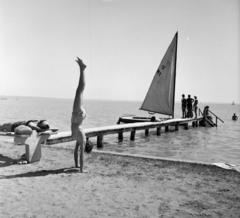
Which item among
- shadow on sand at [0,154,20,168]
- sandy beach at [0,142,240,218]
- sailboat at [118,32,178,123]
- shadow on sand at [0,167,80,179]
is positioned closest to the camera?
sandy beach at [0,142,240,218]

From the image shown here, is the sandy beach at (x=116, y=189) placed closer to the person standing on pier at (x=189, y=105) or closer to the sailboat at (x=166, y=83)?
the sailboat at (x=166, y=83)

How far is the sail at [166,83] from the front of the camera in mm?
22812

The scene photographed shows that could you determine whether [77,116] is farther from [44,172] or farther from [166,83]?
[166,83]

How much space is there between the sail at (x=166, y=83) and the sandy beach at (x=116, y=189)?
15.3 m

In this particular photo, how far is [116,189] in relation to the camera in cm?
539

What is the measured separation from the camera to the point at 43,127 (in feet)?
26.3

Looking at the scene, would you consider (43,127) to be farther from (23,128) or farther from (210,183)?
(210,183)

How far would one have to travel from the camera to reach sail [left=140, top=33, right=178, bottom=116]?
22.8 metres

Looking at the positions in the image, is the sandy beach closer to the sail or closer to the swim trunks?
the swim trunks

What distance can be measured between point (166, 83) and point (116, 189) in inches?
716

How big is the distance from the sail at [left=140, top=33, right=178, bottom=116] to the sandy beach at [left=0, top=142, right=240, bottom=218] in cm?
1527

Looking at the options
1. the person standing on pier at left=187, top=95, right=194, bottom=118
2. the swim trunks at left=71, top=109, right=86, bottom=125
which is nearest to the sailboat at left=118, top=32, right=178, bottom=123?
the person standing on pier at left=187, top=95, right=194, bottom=118

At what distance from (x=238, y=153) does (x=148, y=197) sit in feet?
41.5

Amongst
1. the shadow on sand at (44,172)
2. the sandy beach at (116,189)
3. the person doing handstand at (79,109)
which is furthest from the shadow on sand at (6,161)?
the person doing handstand at (79,109)
